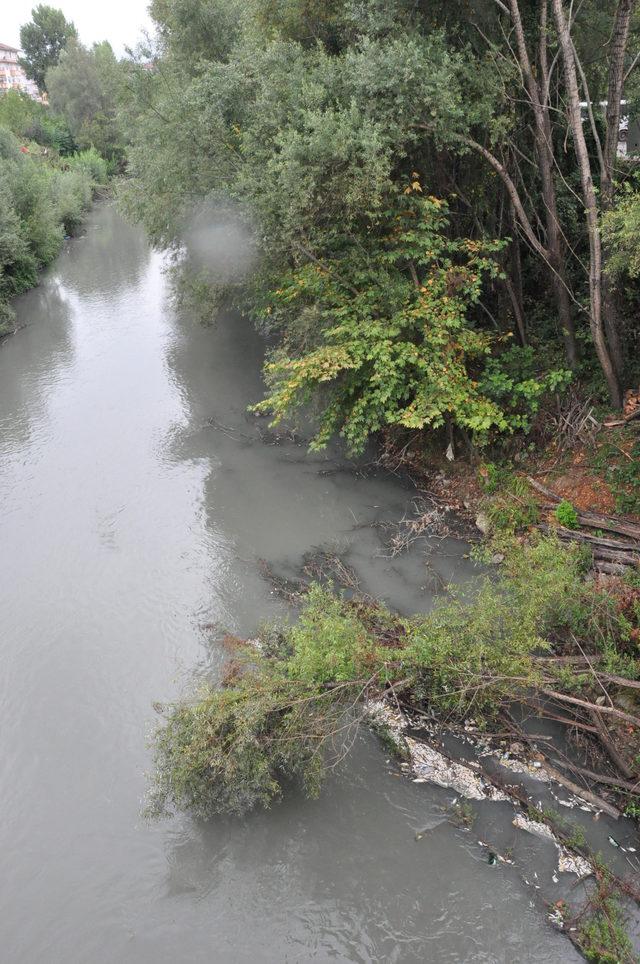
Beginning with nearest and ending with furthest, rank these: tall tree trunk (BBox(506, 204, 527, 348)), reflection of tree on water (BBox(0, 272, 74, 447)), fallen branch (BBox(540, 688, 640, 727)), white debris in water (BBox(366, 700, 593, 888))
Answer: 1. white debris in water (BBox(366, 700, 593, 888))
2. fallen branch (BBox(540, 688, 640, 727))
3. tall tree trunk (BBox(506, 204, 527, 348))
4. reflection of tree on water (BBox(0, 272, 74, 447))

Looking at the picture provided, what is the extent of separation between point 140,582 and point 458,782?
555cm

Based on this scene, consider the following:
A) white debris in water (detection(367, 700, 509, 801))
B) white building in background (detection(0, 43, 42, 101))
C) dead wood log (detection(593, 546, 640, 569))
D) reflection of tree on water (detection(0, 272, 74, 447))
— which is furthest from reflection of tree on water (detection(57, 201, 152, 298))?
white building in background (detection(0, 43, 42, 101))

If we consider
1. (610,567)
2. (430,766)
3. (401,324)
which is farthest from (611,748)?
(401,324)

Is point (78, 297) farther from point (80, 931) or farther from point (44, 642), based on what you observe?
point (80, 931)

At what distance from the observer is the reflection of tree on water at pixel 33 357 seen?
16.1 meters

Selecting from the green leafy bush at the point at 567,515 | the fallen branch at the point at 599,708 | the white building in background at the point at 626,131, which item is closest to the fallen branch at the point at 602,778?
the fallen branch at the point at 599,708

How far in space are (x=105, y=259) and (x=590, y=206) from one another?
83.8 feet

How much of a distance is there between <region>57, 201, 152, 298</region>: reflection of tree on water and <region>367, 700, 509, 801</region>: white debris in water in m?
21.7

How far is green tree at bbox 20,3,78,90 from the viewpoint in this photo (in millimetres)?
64562

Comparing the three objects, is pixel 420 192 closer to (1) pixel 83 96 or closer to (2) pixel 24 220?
(2) pixel 24 220

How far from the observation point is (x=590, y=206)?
9203mm

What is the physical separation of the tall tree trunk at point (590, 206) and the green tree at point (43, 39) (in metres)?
70.5

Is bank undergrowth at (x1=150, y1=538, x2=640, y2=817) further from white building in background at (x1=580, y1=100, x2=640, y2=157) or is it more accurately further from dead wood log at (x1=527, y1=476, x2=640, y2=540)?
white building in background at (x1=580, y1=100, x2=640, y2=157)

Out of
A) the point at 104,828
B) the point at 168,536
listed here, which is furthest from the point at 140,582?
the point at 104,828
